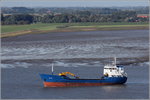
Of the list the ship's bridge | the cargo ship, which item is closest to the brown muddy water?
the cargo ship

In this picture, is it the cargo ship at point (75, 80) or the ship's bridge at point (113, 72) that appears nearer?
the cargo ship at point (75, 80)

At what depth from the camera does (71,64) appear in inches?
1807

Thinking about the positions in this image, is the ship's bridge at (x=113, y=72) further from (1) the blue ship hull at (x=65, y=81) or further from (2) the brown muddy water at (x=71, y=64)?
(2) the brown muddy water at (x=71, y=64)

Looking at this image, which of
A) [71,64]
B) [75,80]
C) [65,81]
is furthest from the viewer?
[71,64]

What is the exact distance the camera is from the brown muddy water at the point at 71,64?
34.3 m

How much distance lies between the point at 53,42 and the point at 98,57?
1892cm

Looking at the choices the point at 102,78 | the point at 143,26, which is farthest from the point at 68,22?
the point at 102,78

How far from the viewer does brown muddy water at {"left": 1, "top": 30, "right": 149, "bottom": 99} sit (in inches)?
1352

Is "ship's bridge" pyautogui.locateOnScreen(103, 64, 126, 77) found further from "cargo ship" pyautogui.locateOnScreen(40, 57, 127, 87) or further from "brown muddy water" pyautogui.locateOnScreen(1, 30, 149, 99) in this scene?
"brown muddy water" pyautogui.locateOnScreen(1, 30, 149, 99)

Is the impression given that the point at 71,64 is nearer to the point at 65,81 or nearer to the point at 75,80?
the point at 65,81

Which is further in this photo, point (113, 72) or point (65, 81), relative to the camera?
point (113, 72)

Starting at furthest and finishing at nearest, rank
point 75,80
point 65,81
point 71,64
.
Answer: point 71,64, point 65,81, point 75,80

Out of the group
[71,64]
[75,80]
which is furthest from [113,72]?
[71,64]

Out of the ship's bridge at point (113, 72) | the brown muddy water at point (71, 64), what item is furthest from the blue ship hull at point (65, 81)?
the ship's bridge at point (113, 72)
